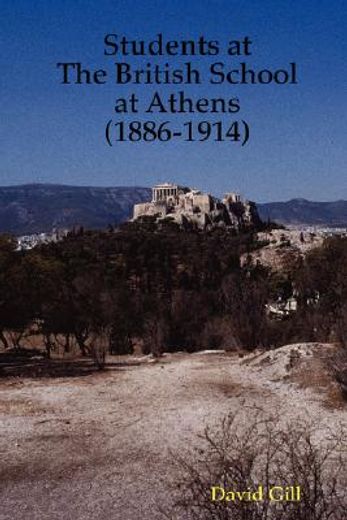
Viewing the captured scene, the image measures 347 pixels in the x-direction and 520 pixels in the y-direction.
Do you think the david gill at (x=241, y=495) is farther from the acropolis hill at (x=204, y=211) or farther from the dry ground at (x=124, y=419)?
the acropolis hill at (x=204, y=211)

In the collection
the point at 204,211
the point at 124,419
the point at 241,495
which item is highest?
the point at 204,211

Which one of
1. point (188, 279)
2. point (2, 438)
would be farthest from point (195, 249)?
point (2, 438)

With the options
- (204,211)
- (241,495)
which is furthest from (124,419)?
(204,211)

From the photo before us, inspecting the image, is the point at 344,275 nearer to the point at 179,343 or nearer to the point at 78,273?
the point at 179,343

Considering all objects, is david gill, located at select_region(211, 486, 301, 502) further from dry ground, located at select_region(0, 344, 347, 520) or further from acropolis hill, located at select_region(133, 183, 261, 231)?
acropolis hill, located at select_region(133, 183, 261, 231)

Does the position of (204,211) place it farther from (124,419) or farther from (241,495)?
(241,495)

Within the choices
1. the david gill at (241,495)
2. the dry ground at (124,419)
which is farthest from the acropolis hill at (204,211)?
the david gill at (241,495)
